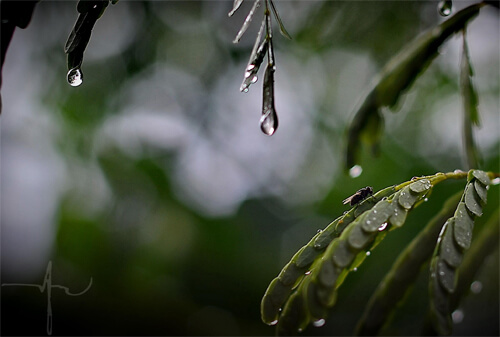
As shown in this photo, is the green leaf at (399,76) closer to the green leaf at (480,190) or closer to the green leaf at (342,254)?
the green leaf at (480,190)

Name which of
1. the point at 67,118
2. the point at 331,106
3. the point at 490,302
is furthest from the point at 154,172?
the point at 490,302

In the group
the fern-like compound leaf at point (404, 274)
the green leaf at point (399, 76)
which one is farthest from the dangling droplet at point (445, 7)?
the fern-like compound leaf at point (404, 274)

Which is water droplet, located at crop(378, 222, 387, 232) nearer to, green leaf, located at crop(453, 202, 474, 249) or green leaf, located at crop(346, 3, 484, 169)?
green leaf, located at crop(453, 202, 474, 249)

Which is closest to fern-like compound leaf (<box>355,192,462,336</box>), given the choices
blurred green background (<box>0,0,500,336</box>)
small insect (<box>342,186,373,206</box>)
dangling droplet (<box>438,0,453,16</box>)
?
small insect (<box>342,186,373,206</box>)

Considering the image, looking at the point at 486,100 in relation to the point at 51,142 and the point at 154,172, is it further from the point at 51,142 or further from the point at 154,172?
the point at 51,142

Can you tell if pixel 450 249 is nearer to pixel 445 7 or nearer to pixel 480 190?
pixel 480 190

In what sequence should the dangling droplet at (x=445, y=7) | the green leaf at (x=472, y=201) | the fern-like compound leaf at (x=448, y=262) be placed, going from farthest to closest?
the dangling droplet at (x=445, y=7), the green leaf at (x=472, y=201), the fern-like compound leaf at (x=448, y=262)
